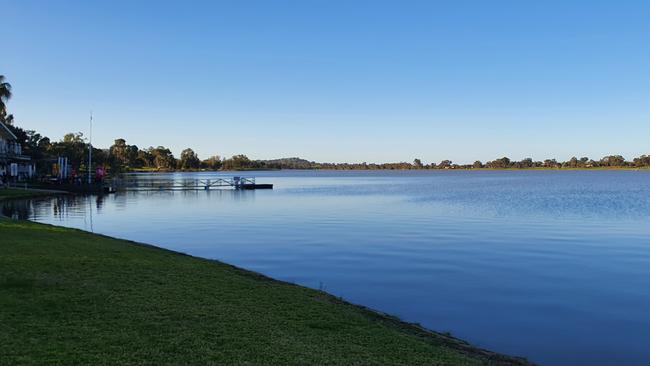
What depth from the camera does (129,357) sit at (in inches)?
249

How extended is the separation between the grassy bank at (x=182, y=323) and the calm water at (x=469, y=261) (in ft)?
6.90

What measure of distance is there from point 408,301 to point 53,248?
1006 cm

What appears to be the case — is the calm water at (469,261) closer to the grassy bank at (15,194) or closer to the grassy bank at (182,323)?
the grassy bank at (182,323)

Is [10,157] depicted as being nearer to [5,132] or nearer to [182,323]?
[5,132]

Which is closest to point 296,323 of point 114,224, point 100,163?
point 114,224

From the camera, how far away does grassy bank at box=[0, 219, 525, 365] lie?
260 inches

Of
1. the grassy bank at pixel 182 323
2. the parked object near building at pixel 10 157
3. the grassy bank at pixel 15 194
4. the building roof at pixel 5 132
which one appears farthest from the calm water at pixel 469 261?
the building roof at pixel 5 132

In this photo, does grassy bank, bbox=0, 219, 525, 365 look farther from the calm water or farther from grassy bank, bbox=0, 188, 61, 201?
grassy bank, bbox=0, 188, 61, 201

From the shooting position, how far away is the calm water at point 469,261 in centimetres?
1080

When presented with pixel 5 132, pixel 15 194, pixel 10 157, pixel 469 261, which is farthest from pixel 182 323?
pixel 5 132

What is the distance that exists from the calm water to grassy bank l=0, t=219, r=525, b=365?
210 centimetres

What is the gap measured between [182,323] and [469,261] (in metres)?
12.7

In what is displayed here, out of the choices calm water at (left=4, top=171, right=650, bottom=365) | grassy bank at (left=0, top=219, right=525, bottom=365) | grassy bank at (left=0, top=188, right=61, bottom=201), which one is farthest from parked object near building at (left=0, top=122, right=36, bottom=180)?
grassy bank at (left=0, top=219, right=525, bottom=365)

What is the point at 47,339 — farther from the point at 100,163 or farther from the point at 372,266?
the point at 100,163
